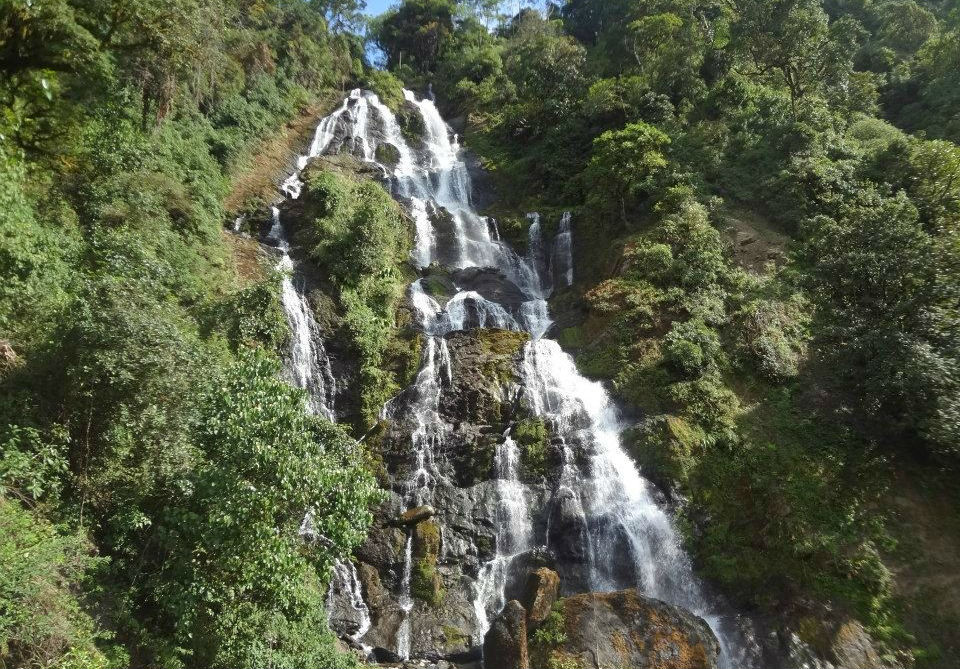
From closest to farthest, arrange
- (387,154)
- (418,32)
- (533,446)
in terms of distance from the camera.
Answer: (533,446)
(387,154)
(418,32)

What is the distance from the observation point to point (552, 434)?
15188 millimetres

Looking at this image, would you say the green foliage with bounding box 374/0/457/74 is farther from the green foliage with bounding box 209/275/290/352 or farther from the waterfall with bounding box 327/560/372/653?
the waterfall with bounding box 327/560/372/653

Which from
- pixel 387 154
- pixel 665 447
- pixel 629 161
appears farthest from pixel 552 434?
pixel 387 154

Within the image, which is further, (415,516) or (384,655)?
(415,516)

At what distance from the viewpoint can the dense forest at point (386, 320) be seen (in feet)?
24.6

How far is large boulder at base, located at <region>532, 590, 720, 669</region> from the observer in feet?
31.7

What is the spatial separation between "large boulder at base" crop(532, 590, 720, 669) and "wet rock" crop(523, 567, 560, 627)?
0.40 metres

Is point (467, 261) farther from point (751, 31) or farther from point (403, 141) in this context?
point (751, 31)

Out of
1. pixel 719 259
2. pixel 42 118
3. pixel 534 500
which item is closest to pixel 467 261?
pixel 719 259

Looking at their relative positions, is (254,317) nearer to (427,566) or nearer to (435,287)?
(435,287)

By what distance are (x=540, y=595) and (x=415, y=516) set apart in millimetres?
4005

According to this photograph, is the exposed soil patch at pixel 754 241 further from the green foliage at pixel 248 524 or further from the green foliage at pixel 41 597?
the green foliage at pixel 41 597

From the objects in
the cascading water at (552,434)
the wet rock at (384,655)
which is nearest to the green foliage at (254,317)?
the cascading water at (552,434)

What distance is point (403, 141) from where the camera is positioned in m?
34.5
